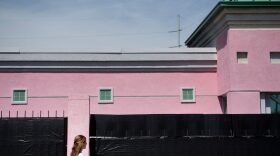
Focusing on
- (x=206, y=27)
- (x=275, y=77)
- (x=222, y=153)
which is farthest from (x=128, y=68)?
(x=222, y=153)

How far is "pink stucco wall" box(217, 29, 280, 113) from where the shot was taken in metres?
16.2

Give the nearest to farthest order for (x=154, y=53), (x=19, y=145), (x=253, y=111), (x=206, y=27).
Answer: (x=19, y=145) → (x=253, y=111) → (x=154, y=53) → (x=206, y=27)

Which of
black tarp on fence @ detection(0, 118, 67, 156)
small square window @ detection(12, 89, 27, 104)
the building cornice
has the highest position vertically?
the building cornice

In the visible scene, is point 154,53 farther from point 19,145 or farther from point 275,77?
point 19,145

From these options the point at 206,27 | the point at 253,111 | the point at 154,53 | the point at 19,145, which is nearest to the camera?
the point at 19,145

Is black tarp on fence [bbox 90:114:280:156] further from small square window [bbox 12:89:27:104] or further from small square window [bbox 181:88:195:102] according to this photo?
small square window [bbox 12:89:27:104]

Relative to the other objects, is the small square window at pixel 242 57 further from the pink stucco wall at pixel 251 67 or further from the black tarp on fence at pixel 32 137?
the black tarp on fence at pixel 32 137

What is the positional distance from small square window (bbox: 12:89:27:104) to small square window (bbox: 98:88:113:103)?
110 inches

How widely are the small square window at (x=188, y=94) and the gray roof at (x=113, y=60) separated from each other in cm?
85

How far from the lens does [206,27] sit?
18.9m

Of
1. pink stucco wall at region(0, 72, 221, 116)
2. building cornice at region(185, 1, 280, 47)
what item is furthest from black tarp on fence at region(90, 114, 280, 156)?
pink stucco wall at region(0, 72, 221, 116)

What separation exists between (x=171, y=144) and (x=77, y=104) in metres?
2.59

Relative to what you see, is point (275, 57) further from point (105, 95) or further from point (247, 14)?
point (105, 95)

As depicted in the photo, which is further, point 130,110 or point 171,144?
point 130,110
